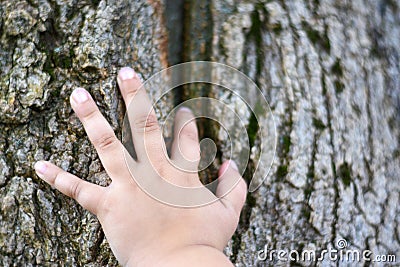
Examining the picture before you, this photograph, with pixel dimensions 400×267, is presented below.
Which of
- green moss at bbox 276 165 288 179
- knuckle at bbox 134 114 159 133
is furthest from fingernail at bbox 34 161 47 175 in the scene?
green moss at bbox 276 165 288 179

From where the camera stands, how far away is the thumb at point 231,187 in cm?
163

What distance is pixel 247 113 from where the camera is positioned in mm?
1652

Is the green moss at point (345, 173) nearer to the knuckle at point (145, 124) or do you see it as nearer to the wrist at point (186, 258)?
the wrist at point (186, 258)

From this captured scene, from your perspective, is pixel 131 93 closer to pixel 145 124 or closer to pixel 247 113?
pixel 145 124

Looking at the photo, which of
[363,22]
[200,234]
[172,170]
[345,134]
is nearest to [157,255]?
[200,234]

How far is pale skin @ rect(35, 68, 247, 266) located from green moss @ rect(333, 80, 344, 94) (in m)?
0.50

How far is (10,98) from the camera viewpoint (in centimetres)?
155

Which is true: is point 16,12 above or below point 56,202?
above

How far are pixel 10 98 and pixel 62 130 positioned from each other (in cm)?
16

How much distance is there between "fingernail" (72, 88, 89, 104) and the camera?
152 cm

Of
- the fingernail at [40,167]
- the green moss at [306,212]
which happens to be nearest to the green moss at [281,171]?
the green moss at [306,212]

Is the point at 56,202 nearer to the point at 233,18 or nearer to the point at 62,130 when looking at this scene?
the point at 62,130

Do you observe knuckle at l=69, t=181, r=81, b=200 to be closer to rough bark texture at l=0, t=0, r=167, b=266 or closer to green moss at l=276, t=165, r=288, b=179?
rough bark texture at l=0, t=0, r=167, b=266

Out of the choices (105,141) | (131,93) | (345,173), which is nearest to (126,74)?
(131,93)
